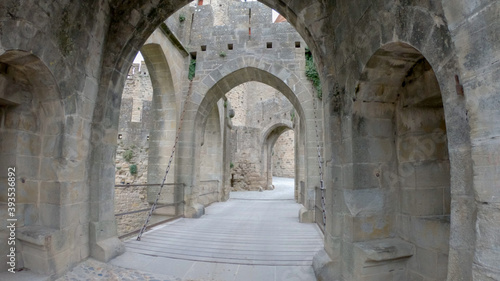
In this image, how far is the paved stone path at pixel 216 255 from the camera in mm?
2928

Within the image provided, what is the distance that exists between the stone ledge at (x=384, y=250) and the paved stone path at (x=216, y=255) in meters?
0.91

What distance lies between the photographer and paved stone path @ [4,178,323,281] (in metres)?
2.93

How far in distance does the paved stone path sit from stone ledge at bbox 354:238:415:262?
2.99 feet

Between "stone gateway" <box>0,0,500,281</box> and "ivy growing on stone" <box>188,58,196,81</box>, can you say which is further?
"ivy growing on stone" <box>188,58,196,81</box>

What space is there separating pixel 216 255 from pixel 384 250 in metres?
2.17

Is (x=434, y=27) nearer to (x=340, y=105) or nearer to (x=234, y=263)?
(x=340, y=105)

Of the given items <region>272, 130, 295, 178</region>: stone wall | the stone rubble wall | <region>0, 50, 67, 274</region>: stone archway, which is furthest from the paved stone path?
<region>272, 130, 295, 178</region>: stone wall

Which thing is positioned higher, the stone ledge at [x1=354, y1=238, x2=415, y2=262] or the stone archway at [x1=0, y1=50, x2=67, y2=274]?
the stone archway at [x1=0, y1=50, x2=67, y2=274]

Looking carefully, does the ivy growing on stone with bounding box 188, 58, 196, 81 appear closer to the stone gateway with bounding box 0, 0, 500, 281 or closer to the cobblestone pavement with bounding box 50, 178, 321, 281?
the stone gateway with bounding box 0, 0, 500, 281

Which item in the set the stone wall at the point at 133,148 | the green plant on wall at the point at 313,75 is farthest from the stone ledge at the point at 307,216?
the stone wall at the point at 133,148

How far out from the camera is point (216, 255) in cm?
360

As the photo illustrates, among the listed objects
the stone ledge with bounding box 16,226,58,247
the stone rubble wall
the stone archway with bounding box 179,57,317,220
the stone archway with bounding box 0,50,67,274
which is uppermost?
the stone archway with bounding box 179,57,317,220

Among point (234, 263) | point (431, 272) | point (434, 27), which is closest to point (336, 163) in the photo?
point (431, 272)

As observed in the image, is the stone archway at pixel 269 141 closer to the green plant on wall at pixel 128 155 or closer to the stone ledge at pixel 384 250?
the green plant on wall at pixel 128 155
